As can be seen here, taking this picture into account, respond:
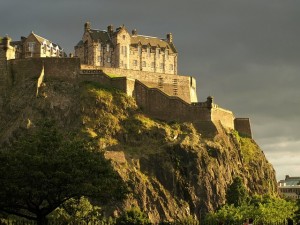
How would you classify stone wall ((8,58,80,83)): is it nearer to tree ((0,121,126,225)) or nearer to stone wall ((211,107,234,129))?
stone wall ((211,107,234,129))

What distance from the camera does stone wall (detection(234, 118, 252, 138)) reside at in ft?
414

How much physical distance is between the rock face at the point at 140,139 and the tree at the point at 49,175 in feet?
169

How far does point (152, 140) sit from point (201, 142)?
29.7 ft

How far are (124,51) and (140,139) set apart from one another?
31.2 meters

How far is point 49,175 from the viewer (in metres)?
40.2

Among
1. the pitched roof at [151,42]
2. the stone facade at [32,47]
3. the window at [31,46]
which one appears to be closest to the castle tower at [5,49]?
the stone facade at [32,47]

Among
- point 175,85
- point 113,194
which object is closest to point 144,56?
point 175,85

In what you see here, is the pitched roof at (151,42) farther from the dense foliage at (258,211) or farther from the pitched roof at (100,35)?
the dense foliage at (258,211)

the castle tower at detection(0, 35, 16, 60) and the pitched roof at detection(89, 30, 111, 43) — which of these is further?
the pitched roof at detection(89, 30, 111, 43)

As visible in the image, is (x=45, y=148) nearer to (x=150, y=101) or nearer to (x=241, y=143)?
(x=150, y=101)

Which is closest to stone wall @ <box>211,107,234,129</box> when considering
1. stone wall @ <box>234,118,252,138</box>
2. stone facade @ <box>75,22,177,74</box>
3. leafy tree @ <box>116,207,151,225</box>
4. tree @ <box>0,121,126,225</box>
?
stone wall @ <box>234,118,252,138</box>

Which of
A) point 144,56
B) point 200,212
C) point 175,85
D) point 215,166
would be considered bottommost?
point 200,212

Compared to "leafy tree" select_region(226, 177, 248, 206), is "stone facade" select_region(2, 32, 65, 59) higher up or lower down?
higher up

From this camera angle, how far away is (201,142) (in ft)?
343
